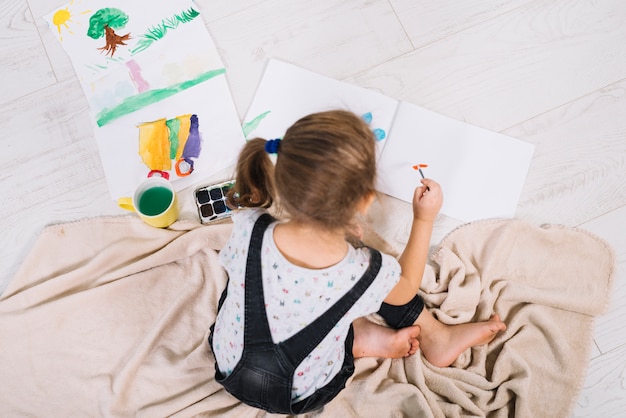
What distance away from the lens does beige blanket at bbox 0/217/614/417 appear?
85 cm

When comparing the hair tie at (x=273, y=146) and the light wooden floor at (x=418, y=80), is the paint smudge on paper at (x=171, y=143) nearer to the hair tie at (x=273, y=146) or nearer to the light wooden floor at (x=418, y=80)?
the light wooden floor at (x=418, y=80)

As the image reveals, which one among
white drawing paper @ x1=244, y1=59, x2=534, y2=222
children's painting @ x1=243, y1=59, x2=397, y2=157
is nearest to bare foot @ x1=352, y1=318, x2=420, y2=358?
white drawing paper @ x1=244, y1=59, x2=534, y2=222

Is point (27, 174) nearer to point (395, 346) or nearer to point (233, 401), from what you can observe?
point (233, 401)

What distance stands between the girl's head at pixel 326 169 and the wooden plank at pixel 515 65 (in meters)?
0.47

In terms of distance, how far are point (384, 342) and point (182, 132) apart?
1.87ft

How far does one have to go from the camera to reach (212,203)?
3.18ft

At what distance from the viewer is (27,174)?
1.02 m

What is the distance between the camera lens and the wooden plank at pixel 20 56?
1.06m

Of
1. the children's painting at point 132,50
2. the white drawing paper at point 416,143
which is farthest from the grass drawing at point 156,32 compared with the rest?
the white drawing paper at point 416,143

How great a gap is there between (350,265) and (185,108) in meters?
0.56

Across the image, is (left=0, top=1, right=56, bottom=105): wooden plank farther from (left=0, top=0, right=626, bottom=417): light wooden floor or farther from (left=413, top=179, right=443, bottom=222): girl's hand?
(left=413, top=179, right=443, bottom=222): girl's hand

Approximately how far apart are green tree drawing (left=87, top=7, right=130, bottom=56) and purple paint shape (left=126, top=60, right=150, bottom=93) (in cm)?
5

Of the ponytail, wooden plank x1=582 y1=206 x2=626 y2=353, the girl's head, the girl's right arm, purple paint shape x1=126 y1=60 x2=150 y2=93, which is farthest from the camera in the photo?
purple paint shape x1=126 y1=60 x2=150 y2=93

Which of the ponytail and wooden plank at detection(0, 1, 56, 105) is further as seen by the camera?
wooden plank at detection(0, 1, 56, 105)
